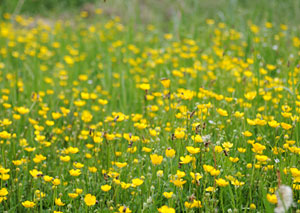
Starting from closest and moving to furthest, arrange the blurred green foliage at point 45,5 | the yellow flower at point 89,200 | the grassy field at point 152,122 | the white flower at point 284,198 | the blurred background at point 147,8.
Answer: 1. the white flower at point 284,198
2. the yellow flower at point 89,200
3. the grassy field at point 152,122
4. the blurred background at point 147,8
5. the blurred green foliage at point 45,5

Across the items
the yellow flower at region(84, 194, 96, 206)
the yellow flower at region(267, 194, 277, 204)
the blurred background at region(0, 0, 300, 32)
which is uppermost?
the blurred background at region(0, 0, 300, 32)

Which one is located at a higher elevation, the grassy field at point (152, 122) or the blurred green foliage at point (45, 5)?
the blurred green foliage at point (45, 5)

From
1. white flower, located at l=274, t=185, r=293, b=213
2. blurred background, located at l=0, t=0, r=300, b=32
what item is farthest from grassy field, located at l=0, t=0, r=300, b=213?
blurred background, located at l=0, t=0, r=300, b=32

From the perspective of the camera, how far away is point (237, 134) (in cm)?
219

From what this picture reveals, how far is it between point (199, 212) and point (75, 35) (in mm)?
4238

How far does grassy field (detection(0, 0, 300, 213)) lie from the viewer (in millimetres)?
1729

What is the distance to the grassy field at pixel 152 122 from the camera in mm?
1729

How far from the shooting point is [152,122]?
2.57 metres

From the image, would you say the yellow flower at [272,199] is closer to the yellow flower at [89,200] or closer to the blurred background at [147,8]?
the yellow flower at [89,200]

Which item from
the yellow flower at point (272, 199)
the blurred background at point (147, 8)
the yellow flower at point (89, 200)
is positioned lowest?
the yellow flower at point (89, 200)

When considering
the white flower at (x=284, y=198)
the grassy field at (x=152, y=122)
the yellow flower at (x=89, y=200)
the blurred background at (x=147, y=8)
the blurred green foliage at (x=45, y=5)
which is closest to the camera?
the white flower at (x=284, y=198)

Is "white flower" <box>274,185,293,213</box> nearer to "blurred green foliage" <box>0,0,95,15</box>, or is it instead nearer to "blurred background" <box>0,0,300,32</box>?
"blurred background" <box>0,0,300,32</box>

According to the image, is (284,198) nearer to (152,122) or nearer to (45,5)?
(152,122)

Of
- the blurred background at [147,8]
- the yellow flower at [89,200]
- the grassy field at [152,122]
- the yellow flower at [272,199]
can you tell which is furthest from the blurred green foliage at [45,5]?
the yellow flower at [272,199]
